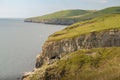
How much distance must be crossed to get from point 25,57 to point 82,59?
7197 cm

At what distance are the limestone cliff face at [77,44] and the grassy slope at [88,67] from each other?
1510 inches

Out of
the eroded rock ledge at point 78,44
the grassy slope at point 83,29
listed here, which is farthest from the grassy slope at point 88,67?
the grassy slope at point 83,29

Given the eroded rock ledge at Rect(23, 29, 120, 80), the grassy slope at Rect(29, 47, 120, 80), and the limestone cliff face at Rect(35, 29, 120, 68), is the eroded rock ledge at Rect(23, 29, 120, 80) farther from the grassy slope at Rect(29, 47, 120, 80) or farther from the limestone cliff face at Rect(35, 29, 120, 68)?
the grassy slope at Rect(29, 47, 120, 80)

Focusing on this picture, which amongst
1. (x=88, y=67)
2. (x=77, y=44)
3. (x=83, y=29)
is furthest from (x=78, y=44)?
(x=88, y=67)

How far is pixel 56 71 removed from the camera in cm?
6725

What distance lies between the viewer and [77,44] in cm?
Answer: 11225

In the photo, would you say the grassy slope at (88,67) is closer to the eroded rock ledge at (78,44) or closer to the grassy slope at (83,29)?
the eroded rock ledge at (78,44)

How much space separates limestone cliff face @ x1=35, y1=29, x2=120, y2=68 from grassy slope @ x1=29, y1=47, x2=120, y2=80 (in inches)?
1510

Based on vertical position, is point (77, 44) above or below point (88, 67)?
below

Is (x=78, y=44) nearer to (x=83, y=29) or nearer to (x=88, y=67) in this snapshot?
(x=83, y=29)

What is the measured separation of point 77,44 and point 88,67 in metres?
45.5

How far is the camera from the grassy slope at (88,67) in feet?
211

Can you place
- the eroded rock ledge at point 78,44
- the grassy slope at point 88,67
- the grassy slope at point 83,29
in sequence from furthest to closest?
the grassy slope at point 83,29 → the eroded rock ledge at point 78,44 → the grassy slope at point 88,67

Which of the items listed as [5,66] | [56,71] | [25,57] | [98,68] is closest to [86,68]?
[98,68]
